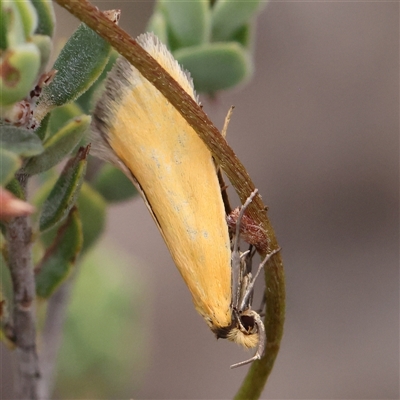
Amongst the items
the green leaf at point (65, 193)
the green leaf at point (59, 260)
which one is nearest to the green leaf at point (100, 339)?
the green leaf at point (59, 260)

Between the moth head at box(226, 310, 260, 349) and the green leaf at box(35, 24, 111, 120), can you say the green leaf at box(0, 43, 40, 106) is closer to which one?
the green leaf at box(35, 24, 111, 120)

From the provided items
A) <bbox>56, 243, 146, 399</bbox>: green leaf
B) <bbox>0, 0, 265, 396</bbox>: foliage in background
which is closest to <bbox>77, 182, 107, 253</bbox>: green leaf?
<bbox>0, 0, 265, 396</bbox>: foliage in background

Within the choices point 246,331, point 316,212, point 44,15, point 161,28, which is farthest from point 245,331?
point 316,212

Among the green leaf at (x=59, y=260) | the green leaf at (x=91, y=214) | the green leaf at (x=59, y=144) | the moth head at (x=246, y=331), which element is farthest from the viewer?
the green leaf at (x=91, y=214)

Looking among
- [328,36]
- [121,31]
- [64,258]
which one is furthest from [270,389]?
[121,31]

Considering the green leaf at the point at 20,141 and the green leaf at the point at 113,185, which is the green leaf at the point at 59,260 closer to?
the green leaf at the point at 113,185
